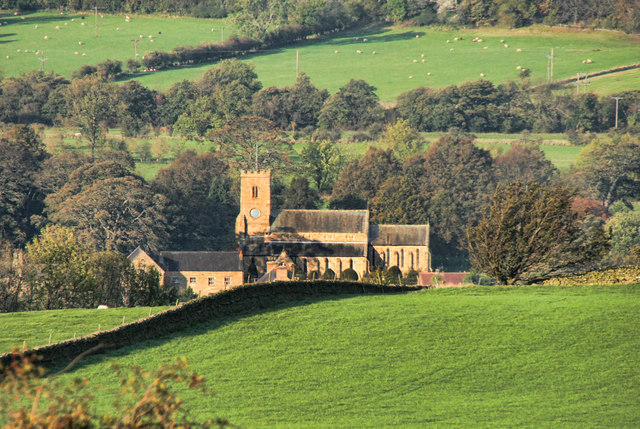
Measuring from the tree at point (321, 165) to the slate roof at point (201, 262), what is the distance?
42554 mm

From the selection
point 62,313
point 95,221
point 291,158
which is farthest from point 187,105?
point 62,313

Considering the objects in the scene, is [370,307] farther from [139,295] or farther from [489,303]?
[139,295]

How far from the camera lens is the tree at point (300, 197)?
417 ft

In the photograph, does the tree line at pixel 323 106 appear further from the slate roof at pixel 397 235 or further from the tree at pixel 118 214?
the slate roof at pixel 397 235

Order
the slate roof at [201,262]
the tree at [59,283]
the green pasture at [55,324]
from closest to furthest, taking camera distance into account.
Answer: the green pasture at [55,324] < the tree at [59,283] < the slate roof at [201,262]

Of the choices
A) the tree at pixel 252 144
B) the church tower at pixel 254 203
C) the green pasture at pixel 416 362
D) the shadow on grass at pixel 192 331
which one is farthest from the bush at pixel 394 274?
the tree at pixel 252 144

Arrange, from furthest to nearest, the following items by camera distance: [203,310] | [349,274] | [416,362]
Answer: [349,274] → [203,310] → [416,362]

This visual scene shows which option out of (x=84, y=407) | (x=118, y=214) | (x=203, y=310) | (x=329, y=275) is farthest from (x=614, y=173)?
(x=84, y=407)

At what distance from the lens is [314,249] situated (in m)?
104

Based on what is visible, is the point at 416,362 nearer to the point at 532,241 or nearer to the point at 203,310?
the point at 203,310

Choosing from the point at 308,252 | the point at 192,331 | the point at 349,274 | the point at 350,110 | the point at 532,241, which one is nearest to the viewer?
the point at 192,331

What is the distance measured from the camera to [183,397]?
3447 centimetres

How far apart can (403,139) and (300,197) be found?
4260 centimetres

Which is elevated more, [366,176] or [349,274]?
[366,176]
